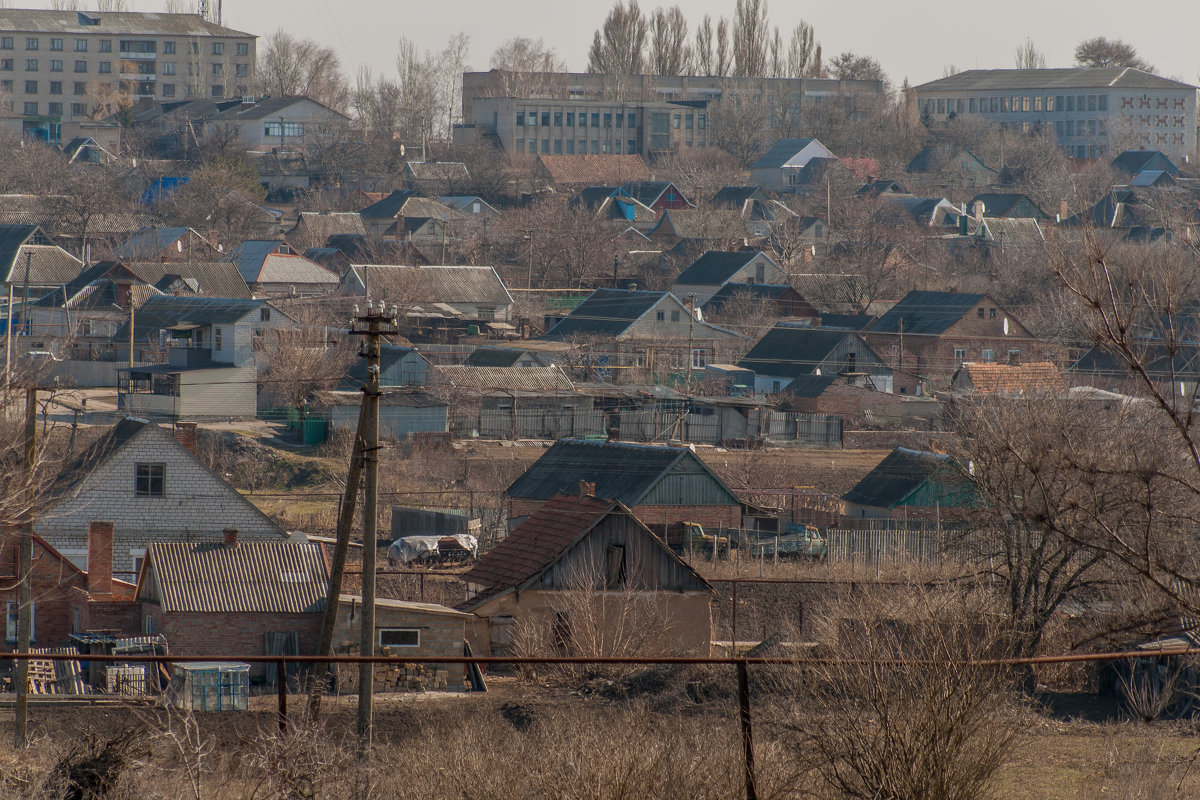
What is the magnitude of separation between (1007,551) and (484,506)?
16586mm

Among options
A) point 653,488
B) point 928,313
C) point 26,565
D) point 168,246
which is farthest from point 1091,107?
point 26,565

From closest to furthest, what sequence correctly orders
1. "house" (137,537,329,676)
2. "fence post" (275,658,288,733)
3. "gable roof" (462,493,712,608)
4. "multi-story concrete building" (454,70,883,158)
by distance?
"fence post" (275,658,288,733) < "house" (137,537,329,676) < "gable roof" (462,493,712,608) < "multi-story concrete building" (454,70,883,158)

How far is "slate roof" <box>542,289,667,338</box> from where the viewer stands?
5444 cm

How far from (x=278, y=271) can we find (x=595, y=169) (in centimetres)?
3953

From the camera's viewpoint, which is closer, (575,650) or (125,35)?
(575,650)

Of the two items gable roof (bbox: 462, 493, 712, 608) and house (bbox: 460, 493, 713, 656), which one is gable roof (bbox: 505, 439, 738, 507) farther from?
house (bbox: 460, 493, 713, 656)

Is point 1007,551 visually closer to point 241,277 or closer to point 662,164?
point 241,277

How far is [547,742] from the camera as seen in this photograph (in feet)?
24.5

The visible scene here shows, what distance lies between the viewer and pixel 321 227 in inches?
2960

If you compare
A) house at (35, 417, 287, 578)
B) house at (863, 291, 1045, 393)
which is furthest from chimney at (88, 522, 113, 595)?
house at (863, 291, 1045, 393)

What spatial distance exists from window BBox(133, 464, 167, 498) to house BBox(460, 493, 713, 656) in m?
7.73

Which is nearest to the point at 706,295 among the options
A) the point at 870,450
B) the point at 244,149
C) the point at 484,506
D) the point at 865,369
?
the point at 865,369

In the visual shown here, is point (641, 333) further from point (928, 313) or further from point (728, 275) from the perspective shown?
point (728, 275)

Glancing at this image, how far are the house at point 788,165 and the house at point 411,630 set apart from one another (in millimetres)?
80655
